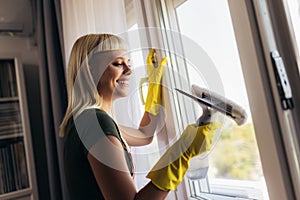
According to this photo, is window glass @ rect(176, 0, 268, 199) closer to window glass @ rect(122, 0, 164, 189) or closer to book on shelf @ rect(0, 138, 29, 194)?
window glass @ rect(122, 0, 164, 189)

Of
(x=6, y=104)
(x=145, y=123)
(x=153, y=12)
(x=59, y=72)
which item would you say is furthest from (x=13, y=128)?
(x=153, y=12)

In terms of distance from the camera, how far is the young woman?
70cm

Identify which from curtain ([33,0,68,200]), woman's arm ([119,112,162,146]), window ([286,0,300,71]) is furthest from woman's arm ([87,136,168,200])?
curtain ([33,0,68,200])

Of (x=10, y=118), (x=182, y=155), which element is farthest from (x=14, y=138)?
(x=182, y=155)

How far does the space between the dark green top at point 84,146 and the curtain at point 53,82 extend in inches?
32.3

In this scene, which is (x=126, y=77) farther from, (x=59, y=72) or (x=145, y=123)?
(x=59, y=72)

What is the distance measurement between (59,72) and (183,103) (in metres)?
1.02

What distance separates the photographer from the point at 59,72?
170 centimetres

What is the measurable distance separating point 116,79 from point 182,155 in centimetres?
35

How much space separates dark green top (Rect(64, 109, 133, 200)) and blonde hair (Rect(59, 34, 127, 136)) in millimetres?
67

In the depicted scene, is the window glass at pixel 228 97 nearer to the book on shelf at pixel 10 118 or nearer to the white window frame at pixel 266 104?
the white window frame at pixel 266 104

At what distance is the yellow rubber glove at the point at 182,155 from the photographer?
2.24 feet

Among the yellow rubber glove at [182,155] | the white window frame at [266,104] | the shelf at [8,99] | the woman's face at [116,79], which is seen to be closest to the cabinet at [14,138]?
the shelf at [8,99]

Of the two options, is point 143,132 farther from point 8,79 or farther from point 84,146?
point 8,79
